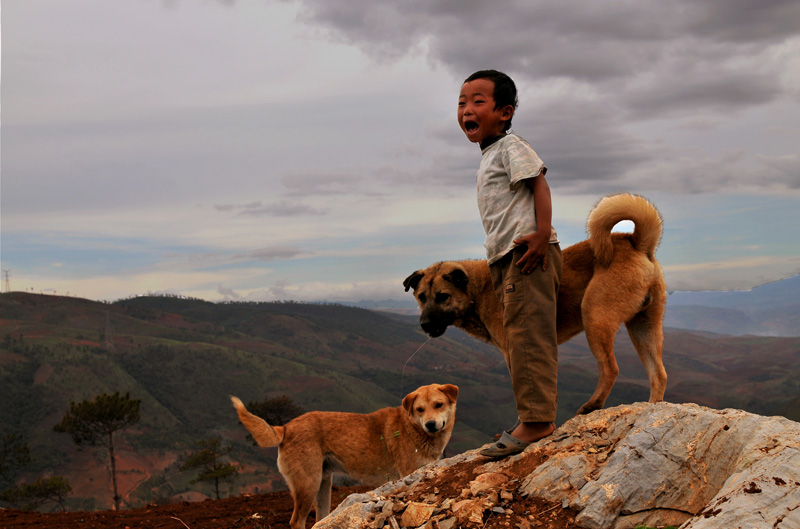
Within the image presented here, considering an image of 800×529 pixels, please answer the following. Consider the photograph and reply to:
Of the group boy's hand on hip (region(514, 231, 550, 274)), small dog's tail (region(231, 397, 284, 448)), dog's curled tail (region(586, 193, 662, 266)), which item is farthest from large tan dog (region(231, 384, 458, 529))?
boy's hand on hip (region(514, 231, 550, 274))

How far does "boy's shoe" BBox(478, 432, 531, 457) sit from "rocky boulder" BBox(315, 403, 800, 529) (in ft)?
0.27

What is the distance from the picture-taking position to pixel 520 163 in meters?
5.68

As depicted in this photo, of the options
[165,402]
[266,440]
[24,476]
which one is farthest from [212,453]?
[165,402]

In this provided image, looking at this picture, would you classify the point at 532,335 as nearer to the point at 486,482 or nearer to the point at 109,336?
the point at 486,482

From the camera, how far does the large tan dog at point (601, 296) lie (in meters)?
6.17

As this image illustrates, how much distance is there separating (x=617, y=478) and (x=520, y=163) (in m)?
3.01

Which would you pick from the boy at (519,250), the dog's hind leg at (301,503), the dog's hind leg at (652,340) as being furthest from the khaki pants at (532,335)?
the dog's hind leg at (301,503)

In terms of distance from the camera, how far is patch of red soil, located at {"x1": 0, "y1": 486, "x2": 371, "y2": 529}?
444 inches

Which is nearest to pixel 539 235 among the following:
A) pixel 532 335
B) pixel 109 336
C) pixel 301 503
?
pixel 532 335

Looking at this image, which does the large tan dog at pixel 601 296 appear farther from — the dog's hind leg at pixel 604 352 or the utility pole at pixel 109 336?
the utility pole at pixel 109 336

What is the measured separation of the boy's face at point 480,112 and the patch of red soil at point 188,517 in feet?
26.1

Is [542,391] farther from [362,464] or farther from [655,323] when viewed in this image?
[362,464]

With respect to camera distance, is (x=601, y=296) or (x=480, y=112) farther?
(x=601, y=296)

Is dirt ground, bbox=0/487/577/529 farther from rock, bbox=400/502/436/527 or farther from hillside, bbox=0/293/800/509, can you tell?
hillside, bbox=0/293/800/509
